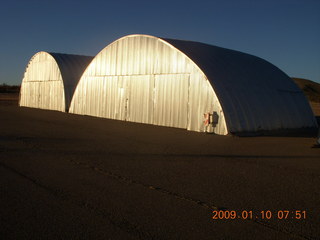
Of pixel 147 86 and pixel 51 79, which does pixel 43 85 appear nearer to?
pixel 51 79

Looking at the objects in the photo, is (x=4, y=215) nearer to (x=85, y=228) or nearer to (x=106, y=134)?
(x=85, y=228)

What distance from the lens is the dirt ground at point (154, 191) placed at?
514cm

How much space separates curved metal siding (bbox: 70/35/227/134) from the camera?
1902 cm

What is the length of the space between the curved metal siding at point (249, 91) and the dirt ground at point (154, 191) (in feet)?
17.1

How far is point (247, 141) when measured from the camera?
50.7 feet

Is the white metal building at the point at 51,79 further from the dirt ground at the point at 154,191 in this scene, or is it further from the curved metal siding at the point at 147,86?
the dirt ground at the point at 154,191

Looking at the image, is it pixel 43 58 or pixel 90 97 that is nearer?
pixel 90 97

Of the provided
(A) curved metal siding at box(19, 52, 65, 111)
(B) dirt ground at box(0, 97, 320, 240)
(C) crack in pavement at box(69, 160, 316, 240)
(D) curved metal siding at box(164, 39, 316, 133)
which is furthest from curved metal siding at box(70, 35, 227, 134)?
(C) crack in pavement at box(69, 160, 316, 240)

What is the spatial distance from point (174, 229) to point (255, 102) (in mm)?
15019

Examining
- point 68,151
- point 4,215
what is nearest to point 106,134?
point 68,151
